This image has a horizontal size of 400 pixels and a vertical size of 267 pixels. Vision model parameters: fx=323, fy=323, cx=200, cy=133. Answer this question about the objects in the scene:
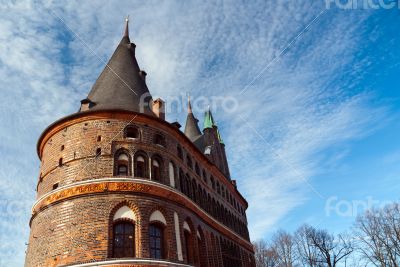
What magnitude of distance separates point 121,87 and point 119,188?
25.2 ft

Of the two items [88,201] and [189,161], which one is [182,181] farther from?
[88,201]

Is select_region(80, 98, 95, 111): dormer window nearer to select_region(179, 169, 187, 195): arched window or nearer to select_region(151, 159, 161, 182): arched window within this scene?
select_region(151, 159, 161, 182): arched window

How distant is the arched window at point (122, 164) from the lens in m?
17.7

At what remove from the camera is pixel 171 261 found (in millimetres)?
16078

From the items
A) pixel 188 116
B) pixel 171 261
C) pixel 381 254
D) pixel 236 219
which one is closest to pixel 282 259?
pixel 381 254

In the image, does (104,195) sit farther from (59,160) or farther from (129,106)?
(129,106)

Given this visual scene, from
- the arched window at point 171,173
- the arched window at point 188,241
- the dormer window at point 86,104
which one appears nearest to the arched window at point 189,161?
the arched window at point 171,173

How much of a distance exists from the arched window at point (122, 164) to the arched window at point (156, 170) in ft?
4.92

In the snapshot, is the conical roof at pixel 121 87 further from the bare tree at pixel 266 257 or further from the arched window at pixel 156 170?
the bare tree at pixel 266 257

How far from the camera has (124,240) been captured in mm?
15656

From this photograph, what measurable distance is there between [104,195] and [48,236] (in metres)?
3.28

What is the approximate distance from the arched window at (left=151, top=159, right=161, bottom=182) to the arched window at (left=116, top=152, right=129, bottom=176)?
4.92 ft

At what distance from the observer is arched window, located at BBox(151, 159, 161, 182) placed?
18616mm

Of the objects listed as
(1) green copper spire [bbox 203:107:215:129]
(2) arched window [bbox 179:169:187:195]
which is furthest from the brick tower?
(1) green copper spire [bbox 203:107:215:129]
